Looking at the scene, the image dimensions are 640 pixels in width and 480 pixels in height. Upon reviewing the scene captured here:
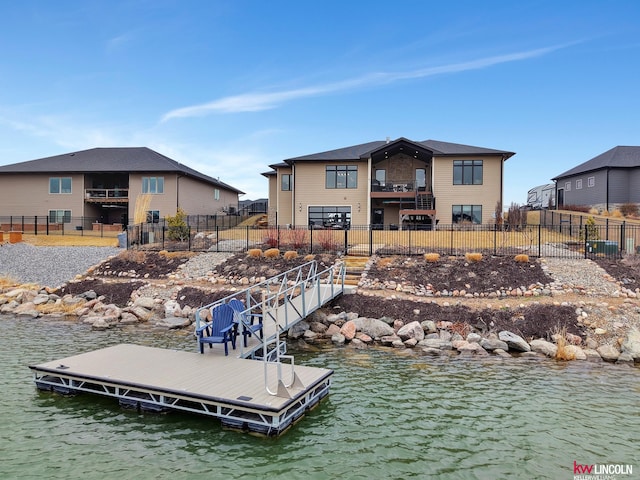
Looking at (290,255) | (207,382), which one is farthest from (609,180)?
(207,382)

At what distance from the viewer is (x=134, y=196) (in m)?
37.9

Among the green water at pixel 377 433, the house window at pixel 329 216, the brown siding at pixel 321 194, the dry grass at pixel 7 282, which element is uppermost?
the brown siding at pixel 321 194

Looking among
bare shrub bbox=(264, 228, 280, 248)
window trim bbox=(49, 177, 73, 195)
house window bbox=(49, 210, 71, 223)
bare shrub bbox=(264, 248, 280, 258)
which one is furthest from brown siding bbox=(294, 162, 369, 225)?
house window bbox=(49, 210, 71, 223)

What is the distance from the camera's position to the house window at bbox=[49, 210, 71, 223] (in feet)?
127

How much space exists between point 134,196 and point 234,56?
1809cm

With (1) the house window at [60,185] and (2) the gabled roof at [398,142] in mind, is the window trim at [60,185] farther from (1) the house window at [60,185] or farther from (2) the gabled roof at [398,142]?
(2) the gabled roof at [398,142]

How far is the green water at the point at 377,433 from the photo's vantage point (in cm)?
686

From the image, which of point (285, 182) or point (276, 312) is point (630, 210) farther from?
point (276, 312)

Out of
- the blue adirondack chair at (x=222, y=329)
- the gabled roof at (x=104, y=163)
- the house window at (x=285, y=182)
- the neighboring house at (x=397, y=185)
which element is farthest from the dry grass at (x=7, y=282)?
the house window at (x=285, y=182)

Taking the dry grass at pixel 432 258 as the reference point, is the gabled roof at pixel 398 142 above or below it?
above

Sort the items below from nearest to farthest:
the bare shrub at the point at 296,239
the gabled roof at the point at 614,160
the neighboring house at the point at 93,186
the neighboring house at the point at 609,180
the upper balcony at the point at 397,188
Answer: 1. the bare shrub at the point at 296,239
2. the upper balcony at the point at 397,188
3. the neighboring house at the point at 609,180
4. the neighboring house at the point at 93,186
5. the gabled roof at the point at 614,160

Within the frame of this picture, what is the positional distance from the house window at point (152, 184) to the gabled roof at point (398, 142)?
37.0 feet

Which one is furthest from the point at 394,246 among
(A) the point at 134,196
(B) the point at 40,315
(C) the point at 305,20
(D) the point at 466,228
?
(A) the point at 134,196

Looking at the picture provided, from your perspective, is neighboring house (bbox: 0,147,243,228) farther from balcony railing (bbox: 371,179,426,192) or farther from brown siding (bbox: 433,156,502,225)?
brown siding (bbox: 433,156,502,225)
